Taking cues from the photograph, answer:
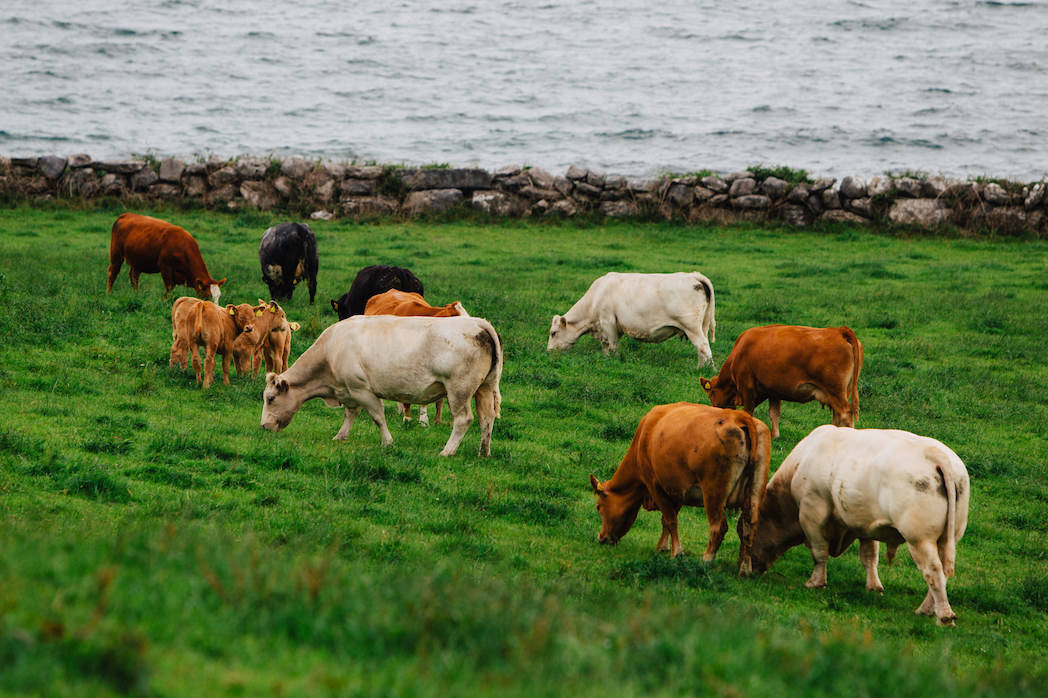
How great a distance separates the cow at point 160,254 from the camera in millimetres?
17344

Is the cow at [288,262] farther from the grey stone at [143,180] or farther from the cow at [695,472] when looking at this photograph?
the grey stone at [143,180]

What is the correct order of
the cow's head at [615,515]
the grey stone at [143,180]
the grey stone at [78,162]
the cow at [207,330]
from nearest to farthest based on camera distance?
the cow's head at [615,515], the cow at [207,330], the grey stone at [78,162], the grey stone at [143,180]

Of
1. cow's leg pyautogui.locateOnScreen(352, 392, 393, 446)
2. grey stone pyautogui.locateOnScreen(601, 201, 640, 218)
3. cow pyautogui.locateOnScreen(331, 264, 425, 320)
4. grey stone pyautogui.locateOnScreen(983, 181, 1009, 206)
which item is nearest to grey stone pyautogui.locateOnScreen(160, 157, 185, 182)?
grey stone pyautogui.locateOnScreen(601, 201, 640, 218)

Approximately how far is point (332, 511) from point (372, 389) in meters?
2.68

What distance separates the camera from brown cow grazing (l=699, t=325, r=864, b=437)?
11281mm

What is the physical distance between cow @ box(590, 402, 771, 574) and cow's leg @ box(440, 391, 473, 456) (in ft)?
7.67

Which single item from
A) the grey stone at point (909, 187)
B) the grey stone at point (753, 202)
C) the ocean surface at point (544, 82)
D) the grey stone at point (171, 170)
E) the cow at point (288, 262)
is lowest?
the cow at point (288, 262)

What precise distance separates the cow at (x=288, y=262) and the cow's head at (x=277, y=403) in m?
8.00

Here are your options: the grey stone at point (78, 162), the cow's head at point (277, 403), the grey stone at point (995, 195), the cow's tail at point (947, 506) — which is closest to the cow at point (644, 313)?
the cow's head at point (277, 403)

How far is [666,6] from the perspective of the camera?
5478 centimetres

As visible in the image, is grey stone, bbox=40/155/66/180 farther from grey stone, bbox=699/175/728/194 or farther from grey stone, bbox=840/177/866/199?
grey stone, bbox=840/177/866/199

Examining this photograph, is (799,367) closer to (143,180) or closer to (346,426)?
(346,426)

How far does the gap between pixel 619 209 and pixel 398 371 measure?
20.4 meters

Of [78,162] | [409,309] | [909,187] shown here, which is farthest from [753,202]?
[78,162]
